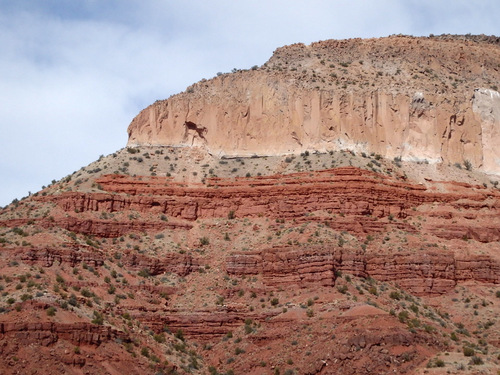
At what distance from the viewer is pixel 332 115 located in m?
81.9

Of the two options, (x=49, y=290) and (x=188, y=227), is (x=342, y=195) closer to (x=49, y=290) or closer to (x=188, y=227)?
(x=188, y=227)

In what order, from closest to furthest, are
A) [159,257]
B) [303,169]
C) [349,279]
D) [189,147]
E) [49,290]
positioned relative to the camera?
[49,290] < [349,279] < [159,257] < [303,169] < [189,147]

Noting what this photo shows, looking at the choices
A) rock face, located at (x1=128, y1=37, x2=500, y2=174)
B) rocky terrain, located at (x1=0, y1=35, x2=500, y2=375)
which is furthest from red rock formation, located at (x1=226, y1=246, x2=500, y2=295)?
rock face, located at (x1=128, y1=37, x2=500, y2=174)

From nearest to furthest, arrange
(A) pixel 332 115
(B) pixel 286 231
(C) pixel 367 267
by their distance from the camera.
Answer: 1. (C) pixel 367 267
2. (B) pixel 286 231
3. (A) pixel 332 115

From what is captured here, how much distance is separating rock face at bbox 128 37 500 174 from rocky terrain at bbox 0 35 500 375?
0.41 ft

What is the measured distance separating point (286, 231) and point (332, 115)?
13.9 meters

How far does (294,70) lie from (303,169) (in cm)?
1231

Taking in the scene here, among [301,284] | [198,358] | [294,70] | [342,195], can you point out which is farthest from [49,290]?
[294,70]

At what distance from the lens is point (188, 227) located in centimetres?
7381

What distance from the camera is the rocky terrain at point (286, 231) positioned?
189ft

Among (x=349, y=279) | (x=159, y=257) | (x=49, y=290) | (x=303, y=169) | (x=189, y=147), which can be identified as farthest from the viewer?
(x=189, y=147)

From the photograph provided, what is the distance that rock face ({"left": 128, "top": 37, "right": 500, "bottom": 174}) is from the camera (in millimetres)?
81625

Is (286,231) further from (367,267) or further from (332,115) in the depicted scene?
(332,115)

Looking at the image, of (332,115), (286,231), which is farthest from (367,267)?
(332,115)
